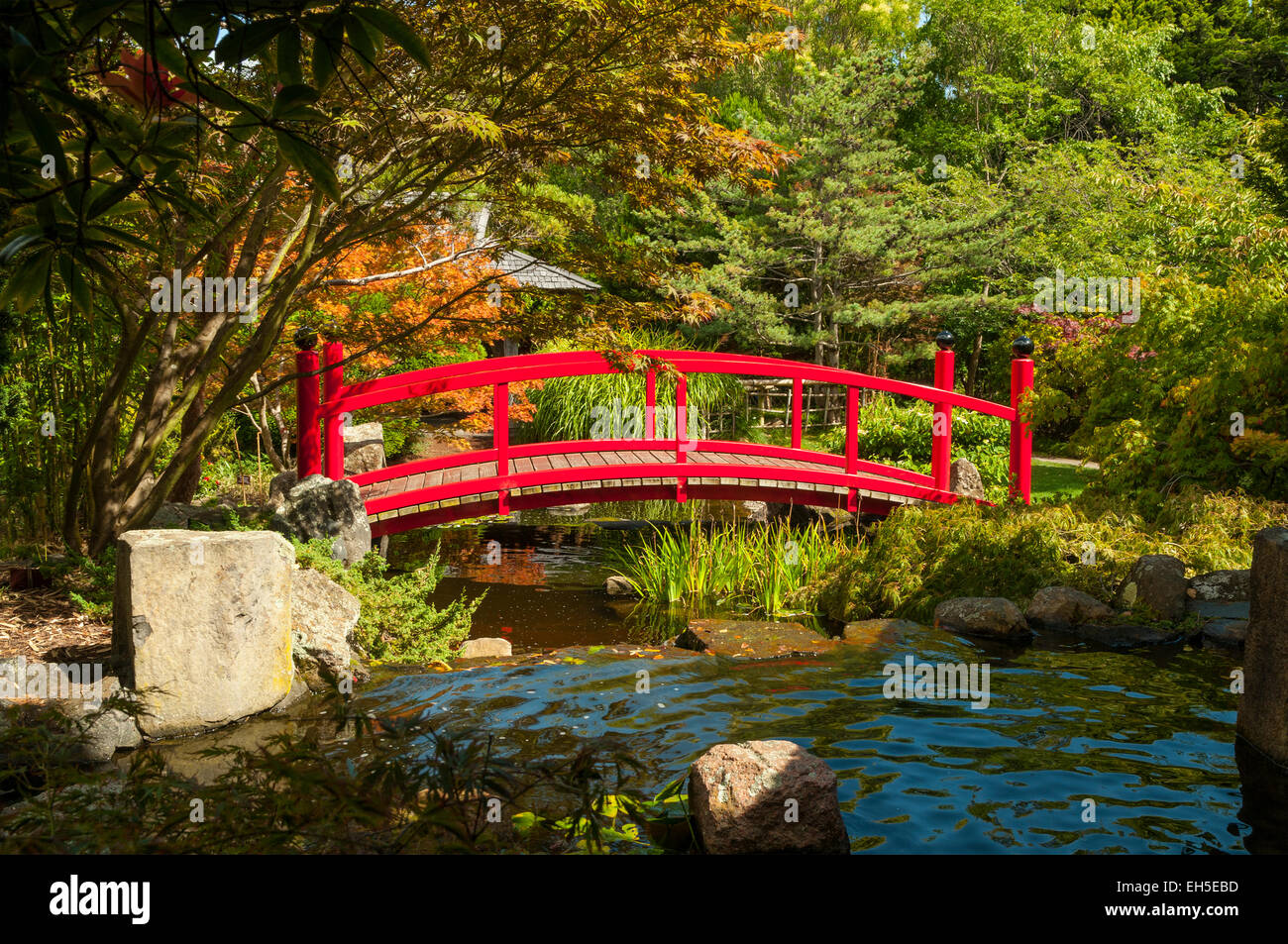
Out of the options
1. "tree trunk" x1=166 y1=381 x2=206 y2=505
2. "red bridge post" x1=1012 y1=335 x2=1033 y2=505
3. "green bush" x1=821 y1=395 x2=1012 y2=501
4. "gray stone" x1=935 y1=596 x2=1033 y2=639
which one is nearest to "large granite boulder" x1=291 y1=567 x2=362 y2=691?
"tree trunk" x1=166 y1=381 x2=206 y2=505

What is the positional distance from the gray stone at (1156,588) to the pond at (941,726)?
42 centimetres

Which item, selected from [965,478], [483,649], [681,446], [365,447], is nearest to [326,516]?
[483,649]

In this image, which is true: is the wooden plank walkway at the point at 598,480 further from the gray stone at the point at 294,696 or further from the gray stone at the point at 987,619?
the gray stone at the point at 294,696

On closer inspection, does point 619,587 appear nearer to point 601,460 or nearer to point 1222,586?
point 601,460

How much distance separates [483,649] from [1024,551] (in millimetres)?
4178

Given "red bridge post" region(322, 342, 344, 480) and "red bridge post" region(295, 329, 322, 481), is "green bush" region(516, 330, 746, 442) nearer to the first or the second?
"red bridge post" region(322, 342, 344, 480)

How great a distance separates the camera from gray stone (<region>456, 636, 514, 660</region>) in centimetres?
643

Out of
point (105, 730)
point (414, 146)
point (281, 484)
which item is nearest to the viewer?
point (105, 730)

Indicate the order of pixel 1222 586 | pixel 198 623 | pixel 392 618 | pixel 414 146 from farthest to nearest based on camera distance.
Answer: pixel 1222 586, pixel 392 618, pixel 414 146, pixel 198 623

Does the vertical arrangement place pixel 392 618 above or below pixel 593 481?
below

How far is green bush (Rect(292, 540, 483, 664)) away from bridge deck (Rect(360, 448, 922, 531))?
1333 millimetres

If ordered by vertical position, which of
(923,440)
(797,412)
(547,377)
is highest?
(547,377)

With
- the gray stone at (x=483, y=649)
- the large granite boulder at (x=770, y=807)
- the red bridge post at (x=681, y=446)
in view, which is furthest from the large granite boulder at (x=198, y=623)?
the red bridge post at (x=681, y=446)

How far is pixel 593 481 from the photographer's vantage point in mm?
8641
